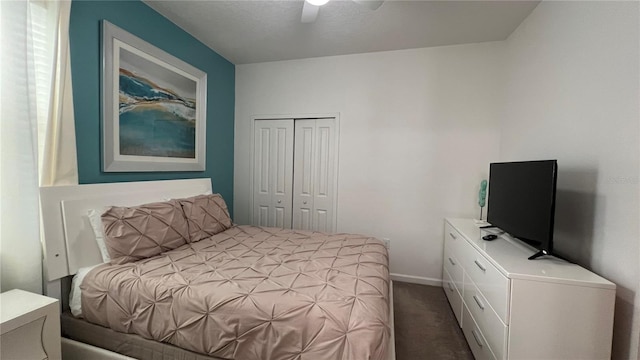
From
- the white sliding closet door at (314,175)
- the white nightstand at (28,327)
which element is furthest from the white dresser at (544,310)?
the white nightstand at (28,327)

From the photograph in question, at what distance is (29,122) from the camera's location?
1470mm

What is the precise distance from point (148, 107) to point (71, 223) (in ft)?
3.79

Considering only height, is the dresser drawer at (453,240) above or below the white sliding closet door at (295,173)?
below

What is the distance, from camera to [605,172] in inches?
56.2

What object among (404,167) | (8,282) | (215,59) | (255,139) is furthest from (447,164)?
(8,282)

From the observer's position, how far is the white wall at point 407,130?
291 cm

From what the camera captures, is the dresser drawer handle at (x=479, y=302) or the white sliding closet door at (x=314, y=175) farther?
the white sliding closet door at (x=314, y=175)

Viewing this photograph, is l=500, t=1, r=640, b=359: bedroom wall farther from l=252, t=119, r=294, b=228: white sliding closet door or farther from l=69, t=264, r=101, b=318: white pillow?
l=69, t=264, r=101, b=318: white pillow

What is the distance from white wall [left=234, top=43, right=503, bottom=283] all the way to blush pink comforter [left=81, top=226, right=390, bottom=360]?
147cm

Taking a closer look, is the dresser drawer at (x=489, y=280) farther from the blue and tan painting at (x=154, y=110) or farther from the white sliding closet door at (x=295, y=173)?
the blue and tan painting at (x=154, y=110)

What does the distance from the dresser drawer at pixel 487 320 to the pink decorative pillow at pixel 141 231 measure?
2214 mm

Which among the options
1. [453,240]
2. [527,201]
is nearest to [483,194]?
[453,240]

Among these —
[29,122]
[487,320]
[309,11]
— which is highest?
[309,11]

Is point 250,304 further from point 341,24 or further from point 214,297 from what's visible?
point 341,24
